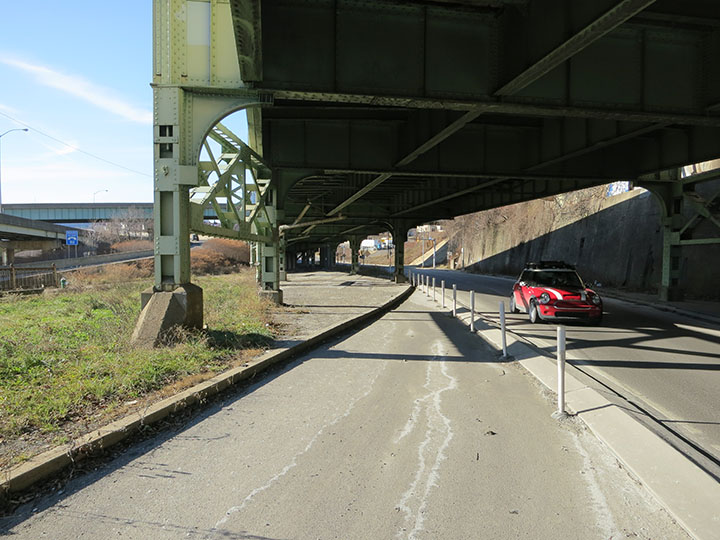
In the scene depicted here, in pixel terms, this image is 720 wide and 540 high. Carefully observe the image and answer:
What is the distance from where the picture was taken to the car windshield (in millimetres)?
14148

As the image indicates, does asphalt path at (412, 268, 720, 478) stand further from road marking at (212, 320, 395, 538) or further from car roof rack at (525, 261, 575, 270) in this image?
road marking at (212, 320, 395, 538)

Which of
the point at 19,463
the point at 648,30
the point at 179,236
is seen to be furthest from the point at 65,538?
the point at 648,30

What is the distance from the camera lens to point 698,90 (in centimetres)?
1008

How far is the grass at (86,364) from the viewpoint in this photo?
5.04m

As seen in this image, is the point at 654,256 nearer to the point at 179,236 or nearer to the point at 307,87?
the point at 307,87

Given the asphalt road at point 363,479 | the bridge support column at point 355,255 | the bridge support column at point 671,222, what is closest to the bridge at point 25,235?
the bridge support column at point 355,255

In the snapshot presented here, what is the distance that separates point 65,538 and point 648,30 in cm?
1243

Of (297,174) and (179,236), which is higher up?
(297,174)

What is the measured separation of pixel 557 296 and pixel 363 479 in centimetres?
1099

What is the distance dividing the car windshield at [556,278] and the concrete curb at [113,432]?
30.7 ft

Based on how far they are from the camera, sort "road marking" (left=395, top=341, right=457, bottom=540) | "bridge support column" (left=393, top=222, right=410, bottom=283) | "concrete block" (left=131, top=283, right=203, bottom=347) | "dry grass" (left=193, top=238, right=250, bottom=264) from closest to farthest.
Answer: "road marking" (left=395, top=341, right=457, bottom=540) < "concrete block" (left=131, top=283, right=203, bottom=347) < "bridge support column" (left=393, top=222, right=410, bottom=283) < "dry grass" (left=193, top=238, right=250, bottom=264)

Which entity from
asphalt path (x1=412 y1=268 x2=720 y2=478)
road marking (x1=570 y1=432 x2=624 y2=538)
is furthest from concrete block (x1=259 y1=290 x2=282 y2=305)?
road marking (x1=570 y1=432 x2=624 y2=538)

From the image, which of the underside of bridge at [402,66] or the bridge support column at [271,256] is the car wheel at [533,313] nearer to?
the underside of bridge at [402,66]

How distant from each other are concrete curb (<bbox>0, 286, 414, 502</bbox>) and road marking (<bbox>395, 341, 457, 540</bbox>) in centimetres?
276
